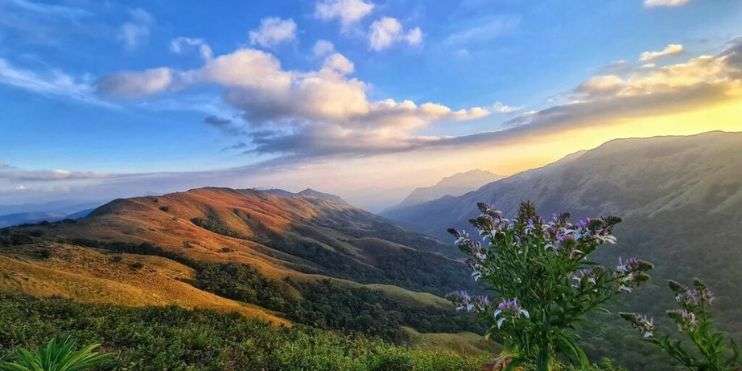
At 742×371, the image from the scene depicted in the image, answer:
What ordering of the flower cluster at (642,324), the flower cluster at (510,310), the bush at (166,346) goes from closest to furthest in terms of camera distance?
1. the flower cluster at (510,310)
2. the flower cluster at (642,324)
3. the bush at (166,346)

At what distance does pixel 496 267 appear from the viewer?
773 cm

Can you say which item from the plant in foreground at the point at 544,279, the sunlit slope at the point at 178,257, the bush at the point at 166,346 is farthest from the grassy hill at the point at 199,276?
the plant in foreground at the point at 544,279

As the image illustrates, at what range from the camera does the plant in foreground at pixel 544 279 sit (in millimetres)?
6895

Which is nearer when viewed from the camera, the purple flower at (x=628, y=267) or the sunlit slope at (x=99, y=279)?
the purple flower at (x=628, y=267)

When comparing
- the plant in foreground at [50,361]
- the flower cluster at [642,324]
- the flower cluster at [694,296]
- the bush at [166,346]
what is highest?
the flower cluster at [694,296]

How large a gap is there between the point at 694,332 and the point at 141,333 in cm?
1641

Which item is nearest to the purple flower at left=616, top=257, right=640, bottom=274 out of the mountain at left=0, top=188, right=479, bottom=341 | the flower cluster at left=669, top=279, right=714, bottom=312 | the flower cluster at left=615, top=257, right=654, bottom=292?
the flower cluster at left=615, top=257, right=654, bottom=292

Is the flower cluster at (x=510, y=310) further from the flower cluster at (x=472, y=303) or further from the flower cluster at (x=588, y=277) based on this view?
the flower cluster at (x=588, y=277)

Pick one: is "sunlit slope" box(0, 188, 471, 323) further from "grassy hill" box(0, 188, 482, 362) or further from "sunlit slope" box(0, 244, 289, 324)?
"grassy hill" box(0, 188, 482, 362)

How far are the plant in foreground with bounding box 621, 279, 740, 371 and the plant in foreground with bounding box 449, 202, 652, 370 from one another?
0.85 m

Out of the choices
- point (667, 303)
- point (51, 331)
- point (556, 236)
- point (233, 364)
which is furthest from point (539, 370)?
point (667, 303)

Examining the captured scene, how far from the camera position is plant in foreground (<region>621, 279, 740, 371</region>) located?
279 inches

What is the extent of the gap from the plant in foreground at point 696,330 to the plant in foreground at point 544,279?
85 cm

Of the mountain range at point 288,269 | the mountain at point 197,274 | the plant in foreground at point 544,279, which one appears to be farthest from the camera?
the mountain range at point 288,269
